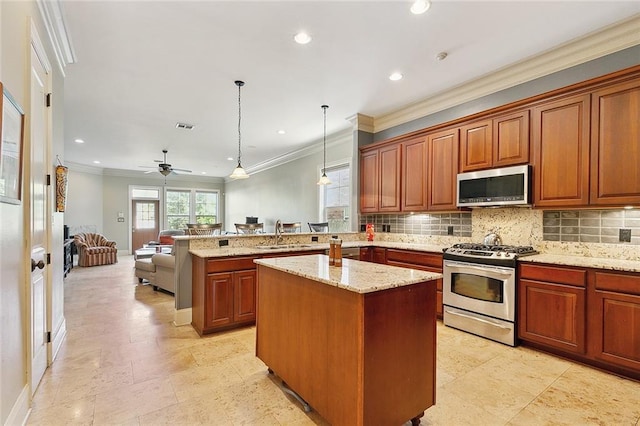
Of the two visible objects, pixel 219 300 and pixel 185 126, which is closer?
pixel 219 300

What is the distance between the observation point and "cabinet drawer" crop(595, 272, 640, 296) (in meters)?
2.33

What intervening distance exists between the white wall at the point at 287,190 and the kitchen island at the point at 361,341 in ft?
11.5

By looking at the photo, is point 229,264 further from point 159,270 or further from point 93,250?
point 93,250

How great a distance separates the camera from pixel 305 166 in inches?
285

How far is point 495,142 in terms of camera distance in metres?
3.44

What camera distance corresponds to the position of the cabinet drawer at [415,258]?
12.2 feet

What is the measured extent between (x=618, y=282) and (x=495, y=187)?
1.34 metres

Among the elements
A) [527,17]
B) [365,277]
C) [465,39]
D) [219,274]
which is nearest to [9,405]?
[219,274]

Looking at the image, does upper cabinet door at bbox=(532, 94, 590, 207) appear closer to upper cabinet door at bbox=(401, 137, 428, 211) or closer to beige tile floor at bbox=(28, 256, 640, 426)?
upper cabinet door at bbox=(401, 137, 428, 211)

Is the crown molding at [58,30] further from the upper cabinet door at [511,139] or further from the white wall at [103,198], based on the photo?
the white wall at [103,198]

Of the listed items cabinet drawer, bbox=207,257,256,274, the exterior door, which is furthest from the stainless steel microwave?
the exterior door

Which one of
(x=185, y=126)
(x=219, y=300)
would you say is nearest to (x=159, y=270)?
(x=219, y=300)

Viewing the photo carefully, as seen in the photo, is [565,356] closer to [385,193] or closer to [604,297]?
[604,297]

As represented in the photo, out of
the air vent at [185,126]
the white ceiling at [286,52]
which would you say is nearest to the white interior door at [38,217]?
the white ceiling at [286,52]
